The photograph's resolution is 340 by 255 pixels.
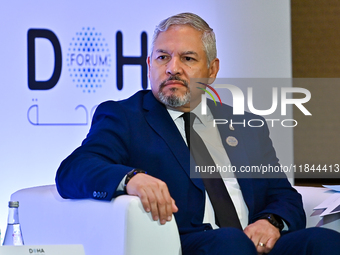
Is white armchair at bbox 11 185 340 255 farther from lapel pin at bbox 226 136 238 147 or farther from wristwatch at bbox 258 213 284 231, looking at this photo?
lapel pin at bbox 226 136 238 147

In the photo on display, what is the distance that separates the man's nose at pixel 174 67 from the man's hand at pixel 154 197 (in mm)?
702

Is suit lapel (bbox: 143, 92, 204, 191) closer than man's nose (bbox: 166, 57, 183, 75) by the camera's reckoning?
Yes

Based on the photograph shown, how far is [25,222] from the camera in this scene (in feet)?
6.28

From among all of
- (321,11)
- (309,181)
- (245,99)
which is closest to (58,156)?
(245,99)

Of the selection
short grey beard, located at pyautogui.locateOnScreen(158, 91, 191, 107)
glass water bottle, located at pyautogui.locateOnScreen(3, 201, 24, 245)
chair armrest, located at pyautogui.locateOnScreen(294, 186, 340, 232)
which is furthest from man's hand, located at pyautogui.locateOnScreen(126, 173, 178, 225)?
chair armrest, located at pyautogui.locateOnScreen(294, 186, 340, 232)

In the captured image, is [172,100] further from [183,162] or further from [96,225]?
[96,225]

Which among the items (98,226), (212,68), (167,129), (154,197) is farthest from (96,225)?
(212,68)

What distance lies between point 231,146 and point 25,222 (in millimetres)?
932

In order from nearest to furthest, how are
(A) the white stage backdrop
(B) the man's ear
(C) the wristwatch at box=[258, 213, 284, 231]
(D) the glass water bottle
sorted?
(D) the glass water bottle
(C) the wristwatch at box=[258, 213, 284, 231]
(B) the man's ear
(A) the white stage backdrop

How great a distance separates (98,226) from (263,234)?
2.11ft

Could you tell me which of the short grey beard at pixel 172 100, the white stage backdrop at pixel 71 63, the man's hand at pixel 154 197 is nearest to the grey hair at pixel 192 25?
the short grey beard at pixel 172 100

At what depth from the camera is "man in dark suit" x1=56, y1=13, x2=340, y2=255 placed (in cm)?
162

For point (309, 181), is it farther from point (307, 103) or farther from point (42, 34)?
point (42, 34)

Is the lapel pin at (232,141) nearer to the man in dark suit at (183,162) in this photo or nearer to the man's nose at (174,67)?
the man in dark suit at (183,162)
